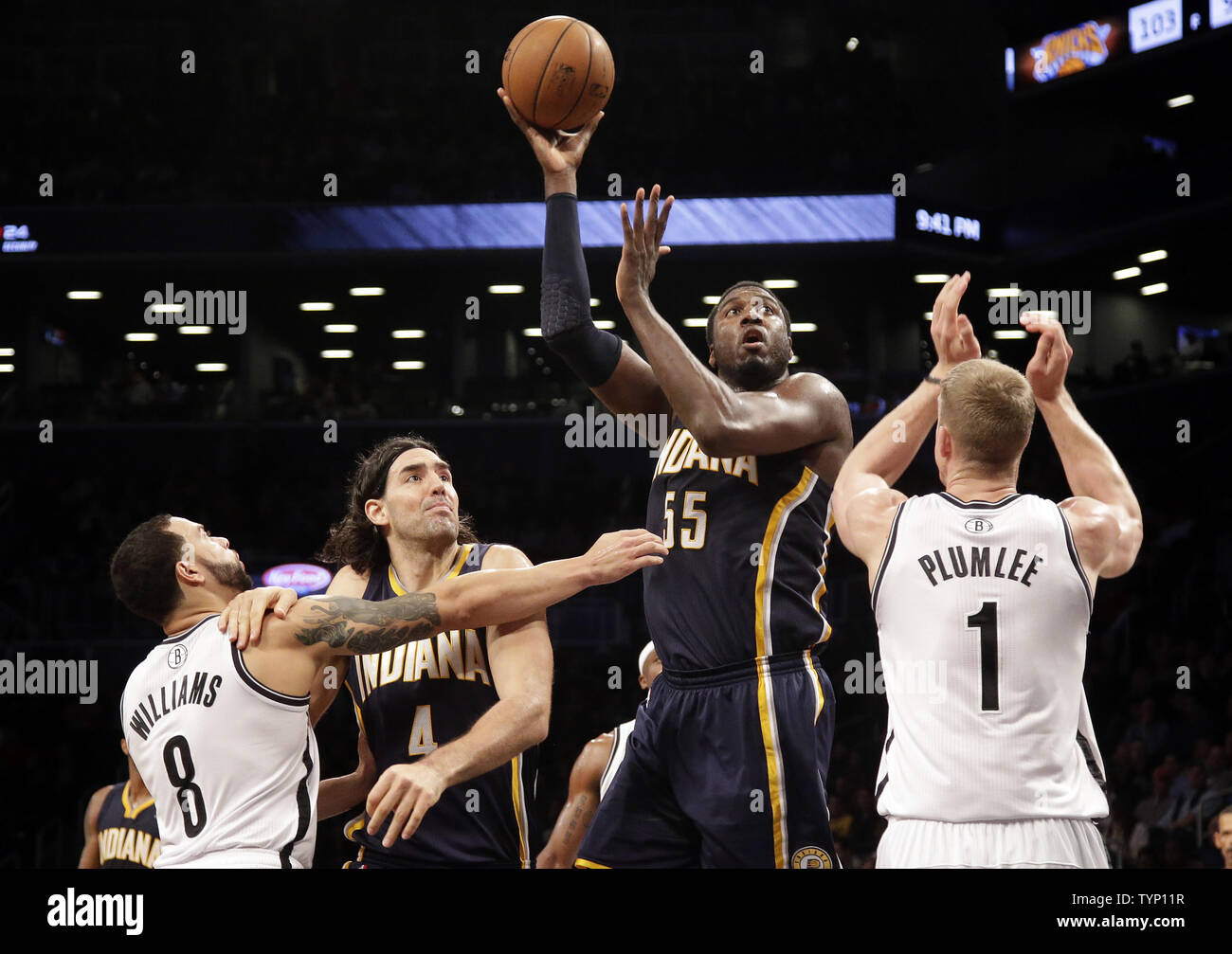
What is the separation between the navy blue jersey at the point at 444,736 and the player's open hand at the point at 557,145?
1.53 m

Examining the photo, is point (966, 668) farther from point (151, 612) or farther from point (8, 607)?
point (8, 607)

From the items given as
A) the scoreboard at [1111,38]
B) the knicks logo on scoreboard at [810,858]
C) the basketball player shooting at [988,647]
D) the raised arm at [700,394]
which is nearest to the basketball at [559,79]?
the raised arm at [700,394]

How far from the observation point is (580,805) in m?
5.12

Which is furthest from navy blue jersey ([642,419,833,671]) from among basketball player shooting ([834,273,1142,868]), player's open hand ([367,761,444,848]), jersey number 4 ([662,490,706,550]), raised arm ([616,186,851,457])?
player's open hand ([367,761,444,848])

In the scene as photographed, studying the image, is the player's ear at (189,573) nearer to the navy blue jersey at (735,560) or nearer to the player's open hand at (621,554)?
the player's open hand at (621,554)

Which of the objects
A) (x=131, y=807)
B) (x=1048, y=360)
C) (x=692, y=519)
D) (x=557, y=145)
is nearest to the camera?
(x=1048, y=360)

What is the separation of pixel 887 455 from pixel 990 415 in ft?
1.12

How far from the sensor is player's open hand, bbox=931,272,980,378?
380 cm

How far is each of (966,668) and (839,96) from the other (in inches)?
547

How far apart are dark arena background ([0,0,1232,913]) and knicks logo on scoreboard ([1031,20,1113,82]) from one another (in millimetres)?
91

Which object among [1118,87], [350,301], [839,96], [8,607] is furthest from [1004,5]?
[8,607]

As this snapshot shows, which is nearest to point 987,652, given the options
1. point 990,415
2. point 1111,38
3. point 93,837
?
point 990,415

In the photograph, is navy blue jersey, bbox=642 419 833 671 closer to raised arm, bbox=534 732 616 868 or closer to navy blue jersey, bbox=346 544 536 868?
navy blue jersey, bbox=346 544 536 868

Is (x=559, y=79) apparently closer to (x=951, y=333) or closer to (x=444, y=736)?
(x=951, y=333)
